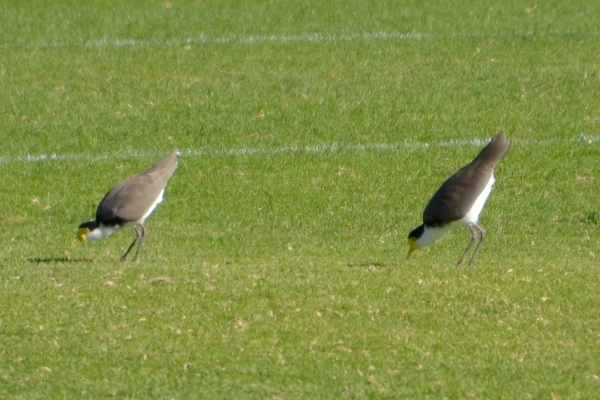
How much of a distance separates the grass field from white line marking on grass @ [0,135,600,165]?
0.14ft

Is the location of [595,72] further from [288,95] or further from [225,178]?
[225,178]

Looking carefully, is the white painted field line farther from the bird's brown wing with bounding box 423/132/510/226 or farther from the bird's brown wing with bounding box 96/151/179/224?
the bird's brown wing with bounding box 423/132/510/226

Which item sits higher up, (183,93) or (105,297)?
(105,297)

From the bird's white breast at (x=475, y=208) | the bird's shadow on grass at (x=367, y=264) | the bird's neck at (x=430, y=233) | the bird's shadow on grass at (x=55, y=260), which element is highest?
the bird's white breast at (x=475, y=208)

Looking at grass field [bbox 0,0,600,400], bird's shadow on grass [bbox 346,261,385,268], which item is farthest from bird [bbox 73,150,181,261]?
bird's shadow on grass [bbox 346,261,385,268]

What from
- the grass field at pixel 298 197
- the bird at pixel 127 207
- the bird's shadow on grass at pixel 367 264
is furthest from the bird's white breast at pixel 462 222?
the bird at pixel 127 207

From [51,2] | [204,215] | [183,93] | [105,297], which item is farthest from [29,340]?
[51,2]

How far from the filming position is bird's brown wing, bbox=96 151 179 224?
11.1 meters

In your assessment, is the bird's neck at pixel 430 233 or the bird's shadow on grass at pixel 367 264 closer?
the bird's shadow on grass at pixel 367 264

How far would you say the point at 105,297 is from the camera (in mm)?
9539

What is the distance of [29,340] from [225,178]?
6.03 m

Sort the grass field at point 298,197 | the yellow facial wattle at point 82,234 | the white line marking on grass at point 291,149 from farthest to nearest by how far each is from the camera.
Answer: the white line marking on grass at point 291,149 → the yellow facial wattle at point 82,234 → the grass field at point 298,197

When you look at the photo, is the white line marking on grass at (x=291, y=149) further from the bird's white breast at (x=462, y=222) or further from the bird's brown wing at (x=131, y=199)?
the bird's white breast at (x=462, y=222)

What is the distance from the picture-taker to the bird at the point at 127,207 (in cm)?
1109
